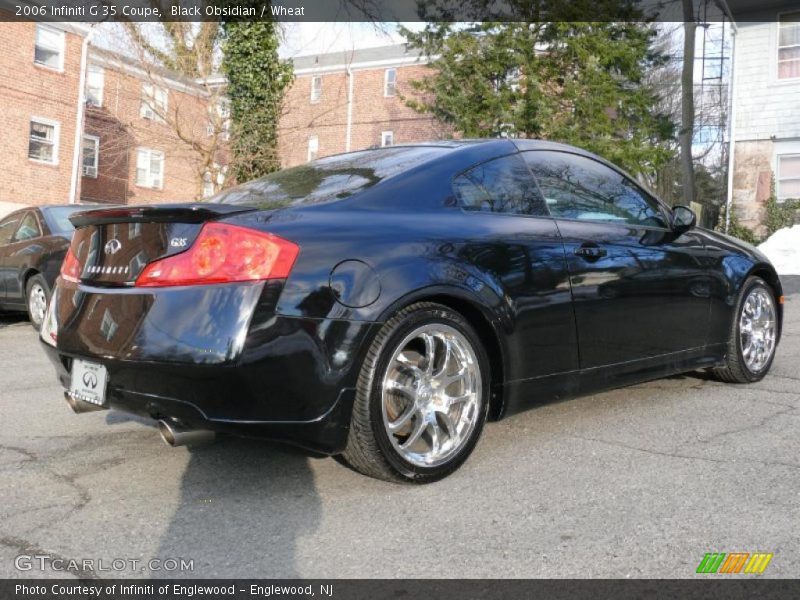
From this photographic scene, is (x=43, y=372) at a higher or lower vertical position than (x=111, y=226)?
lower

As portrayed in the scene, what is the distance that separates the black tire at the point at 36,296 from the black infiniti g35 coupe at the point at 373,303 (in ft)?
18.8

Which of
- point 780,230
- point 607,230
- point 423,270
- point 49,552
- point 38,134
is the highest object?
point 38,134

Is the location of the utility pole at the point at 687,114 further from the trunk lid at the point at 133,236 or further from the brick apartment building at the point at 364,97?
the trunk lid at the point at 133,236

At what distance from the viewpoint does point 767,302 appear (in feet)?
17.7

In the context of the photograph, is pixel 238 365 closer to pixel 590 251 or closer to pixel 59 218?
pixel 590 251

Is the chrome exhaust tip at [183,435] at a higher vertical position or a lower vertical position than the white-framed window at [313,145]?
lower

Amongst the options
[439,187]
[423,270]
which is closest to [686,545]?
[423,270]

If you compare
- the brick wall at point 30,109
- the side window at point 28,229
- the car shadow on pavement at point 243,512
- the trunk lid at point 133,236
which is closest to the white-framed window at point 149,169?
the brick wall at point 30,109

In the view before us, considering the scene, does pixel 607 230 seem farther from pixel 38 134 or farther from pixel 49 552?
pixel 38 134

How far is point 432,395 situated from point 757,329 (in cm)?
310

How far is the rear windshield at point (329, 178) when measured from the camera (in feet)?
10.9

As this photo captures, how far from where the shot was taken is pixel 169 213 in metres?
2.96

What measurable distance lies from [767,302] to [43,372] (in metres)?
5.46

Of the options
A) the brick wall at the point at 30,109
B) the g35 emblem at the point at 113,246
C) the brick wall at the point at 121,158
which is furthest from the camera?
the brick wall at the point at 121,158
